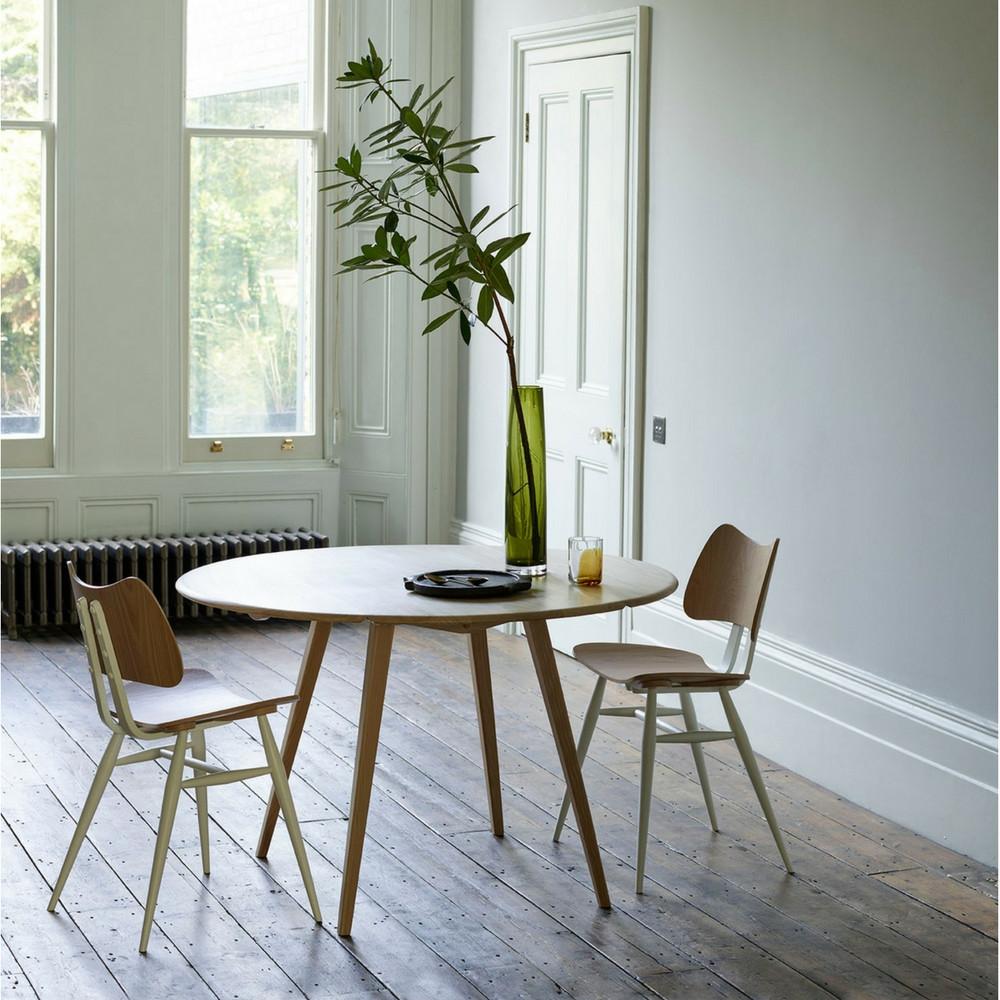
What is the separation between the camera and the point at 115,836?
4035 mm

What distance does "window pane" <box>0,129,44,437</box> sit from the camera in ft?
21.8

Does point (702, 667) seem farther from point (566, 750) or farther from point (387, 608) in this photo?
point (387, 608)

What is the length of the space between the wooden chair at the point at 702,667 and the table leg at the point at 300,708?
0.70 m

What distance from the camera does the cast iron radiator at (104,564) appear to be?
6469 mm

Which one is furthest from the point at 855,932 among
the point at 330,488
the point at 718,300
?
the point at 330,488

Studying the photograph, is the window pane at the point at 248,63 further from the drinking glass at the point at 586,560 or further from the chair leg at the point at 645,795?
the chair leg at the point at 645,795

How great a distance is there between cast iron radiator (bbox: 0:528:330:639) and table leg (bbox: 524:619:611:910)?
3.35m

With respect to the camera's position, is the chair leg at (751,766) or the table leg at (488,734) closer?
the chair leg at (751,766)

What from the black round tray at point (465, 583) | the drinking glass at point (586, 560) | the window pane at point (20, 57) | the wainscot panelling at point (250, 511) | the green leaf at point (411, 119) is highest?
the window pane at point (20, 57)

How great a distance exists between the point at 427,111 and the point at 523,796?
380 cm

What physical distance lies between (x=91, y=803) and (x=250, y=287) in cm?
413

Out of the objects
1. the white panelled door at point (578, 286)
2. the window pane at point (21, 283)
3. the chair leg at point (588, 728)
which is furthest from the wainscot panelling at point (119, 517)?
the chair leg at point (588, 728)

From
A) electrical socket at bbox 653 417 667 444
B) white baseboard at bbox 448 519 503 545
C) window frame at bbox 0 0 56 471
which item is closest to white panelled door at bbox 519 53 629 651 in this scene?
electrical socket at bbox 653 417 667 444

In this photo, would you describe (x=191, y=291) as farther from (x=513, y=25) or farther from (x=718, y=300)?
(x=718, y=300)
